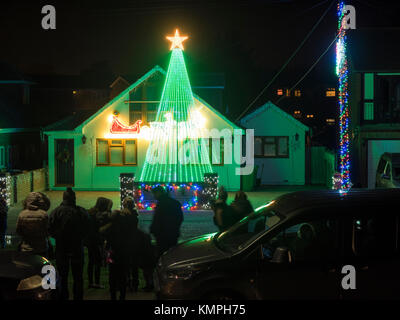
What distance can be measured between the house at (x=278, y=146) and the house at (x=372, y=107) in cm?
385

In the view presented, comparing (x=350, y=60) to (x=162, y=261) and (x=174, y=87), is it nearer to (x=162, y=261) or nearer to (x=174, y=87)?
(x=174, y=87)

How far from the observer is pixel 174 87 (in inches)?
864

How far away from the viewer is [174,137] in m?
→ 22.6

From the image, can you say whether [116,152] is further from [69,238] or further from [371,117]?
[69,238]

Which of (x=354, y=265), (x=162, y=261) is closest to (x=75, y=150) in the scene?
(x=162, y=261)

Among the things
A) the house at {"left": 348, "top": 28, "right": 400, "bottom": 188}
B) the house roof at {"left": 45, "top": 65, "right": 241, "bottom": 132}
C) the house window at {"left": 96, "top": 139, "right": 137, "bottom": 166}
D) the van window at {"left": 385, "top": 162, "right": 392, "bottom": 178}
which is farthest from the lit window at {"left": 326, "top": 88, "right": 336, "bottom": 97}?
the van window at {"left": 385, "top": 162, "right": 392, "bottom": 178}

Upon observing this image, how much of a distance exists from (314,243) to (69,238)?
3640 mm

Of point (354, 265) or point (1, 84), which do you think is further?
point (1, 84)

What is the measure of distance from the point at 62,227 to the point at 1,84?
2764cm

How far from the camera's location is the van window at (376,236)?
611 centimetres

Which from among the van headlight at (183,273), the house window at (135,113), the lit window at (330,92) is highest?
the lit window at (330,92)

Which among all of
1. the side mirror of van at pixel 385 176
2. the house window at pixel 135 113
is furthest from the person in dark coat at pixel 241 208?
the house window at pixel 135 113

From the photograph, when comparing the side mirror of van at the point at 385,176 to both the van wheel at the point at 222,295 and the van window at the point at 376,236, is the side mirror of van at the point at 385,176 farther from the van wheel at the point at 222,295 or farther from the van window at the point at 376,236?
the van wheel at the point at 222,295

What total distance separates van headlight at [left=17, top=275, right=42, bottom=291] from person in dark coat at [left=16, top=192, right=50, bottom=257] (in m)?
1.34
